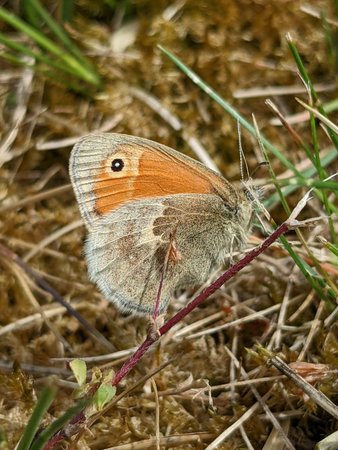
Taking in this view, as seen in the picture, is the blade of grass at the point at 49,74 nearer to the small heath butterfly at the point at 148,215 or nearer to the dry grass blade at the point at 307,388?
the small heath butterfly at the point at 148,215

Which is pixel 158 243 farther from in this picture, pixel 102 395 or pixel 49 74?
pixel 49 74

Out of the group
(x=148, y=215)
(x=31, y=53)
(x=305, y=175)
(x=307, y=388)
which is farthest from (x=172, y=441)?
(x=31, y=53)

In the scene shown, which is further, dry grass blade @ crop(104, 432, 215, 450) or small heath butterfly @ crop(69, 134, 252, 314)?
small heath butterfly @ crop(69, 134, 252, 314)

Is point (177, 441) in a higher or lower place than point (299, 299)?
lower

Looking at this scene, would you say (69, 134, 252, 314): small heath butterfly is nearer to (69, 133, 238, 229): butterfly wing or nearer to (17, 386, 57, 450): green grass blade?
(69, 133, 238, 229): butterfly wing

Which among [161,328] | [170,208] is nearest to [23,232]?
[170,208]

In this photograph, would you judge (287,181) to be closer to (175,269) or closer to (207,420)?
(175,269)

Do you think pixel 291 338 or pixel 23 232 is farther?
pixel 23 232

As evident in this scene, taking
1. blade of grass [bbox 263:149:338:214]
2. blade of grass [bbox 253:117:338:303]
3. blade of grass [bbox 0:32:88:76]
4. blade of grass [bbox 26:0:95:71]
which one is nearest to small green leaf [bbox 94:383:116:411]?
blade of grass [bbox 253:117:338:303]
